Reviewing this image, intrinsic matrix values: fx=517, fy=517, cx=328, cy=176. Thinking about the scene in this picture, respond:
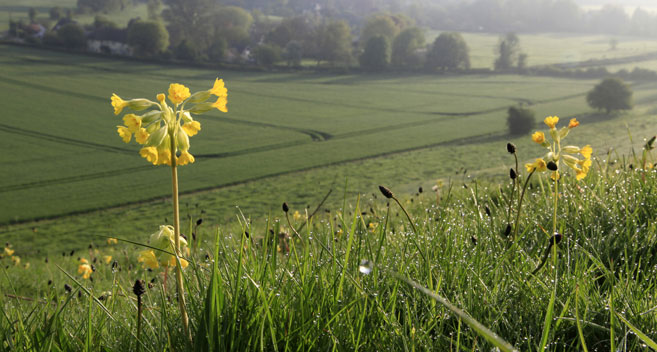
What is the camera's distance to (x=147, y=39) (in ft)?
349

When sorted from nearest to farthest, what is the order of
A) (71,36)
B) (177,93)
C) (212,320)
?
(212,320)
(177,93)
(71,36)

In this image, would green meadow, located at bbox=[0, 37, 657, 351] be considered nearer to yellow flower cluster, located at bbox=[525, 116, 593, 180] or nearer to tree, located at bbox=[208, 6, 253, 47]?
yellow flower cluster, located at bbox=[525, 116, 593, 180]

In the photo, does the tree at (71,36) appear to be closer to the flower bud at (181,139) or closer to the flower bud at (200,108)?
the flower bud at (200,108)

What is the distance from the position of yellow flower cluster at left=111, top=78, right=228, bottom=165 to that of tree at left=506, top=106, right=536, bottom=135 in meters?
63.9

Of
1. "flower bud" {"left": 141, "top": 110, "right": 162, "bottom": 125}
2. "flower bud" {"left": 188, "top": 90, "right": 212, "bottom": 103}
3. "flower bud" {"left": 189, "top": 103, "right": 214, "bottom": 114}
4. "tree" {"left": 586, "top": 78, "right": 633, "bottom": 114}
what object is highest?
"flower bud" {"left": 188, "top": 90, "right": 212, "bottom": 103}

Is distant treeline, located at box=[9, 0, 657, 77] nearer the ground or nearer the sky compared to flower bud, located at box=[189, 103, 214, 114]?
nearer the sky

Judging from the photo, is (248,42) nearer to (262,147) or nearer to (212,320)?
(262,147)

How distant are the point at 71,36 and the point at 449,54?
79100 mm

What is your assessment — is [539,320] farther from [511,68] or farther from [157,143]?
[511,68]

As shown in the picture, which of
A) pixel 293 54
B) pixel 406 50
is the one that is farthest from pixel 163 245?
pixel 406 50

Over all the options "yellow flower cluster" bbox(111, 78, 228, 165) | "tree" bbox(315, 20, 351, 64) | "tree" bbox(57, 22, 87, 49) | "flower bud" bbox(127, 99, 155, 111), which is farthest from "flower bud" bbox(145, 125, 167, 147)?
"tree" bbox(57, 22, 87, 49)

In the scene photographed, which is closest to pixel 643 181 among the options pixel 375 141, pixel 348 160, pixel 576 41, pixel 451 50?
pixel 348 160

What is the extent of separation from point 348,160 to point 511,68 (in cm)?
7484

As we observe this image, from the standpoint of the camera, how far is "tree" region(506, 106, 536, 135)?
62.0 m
